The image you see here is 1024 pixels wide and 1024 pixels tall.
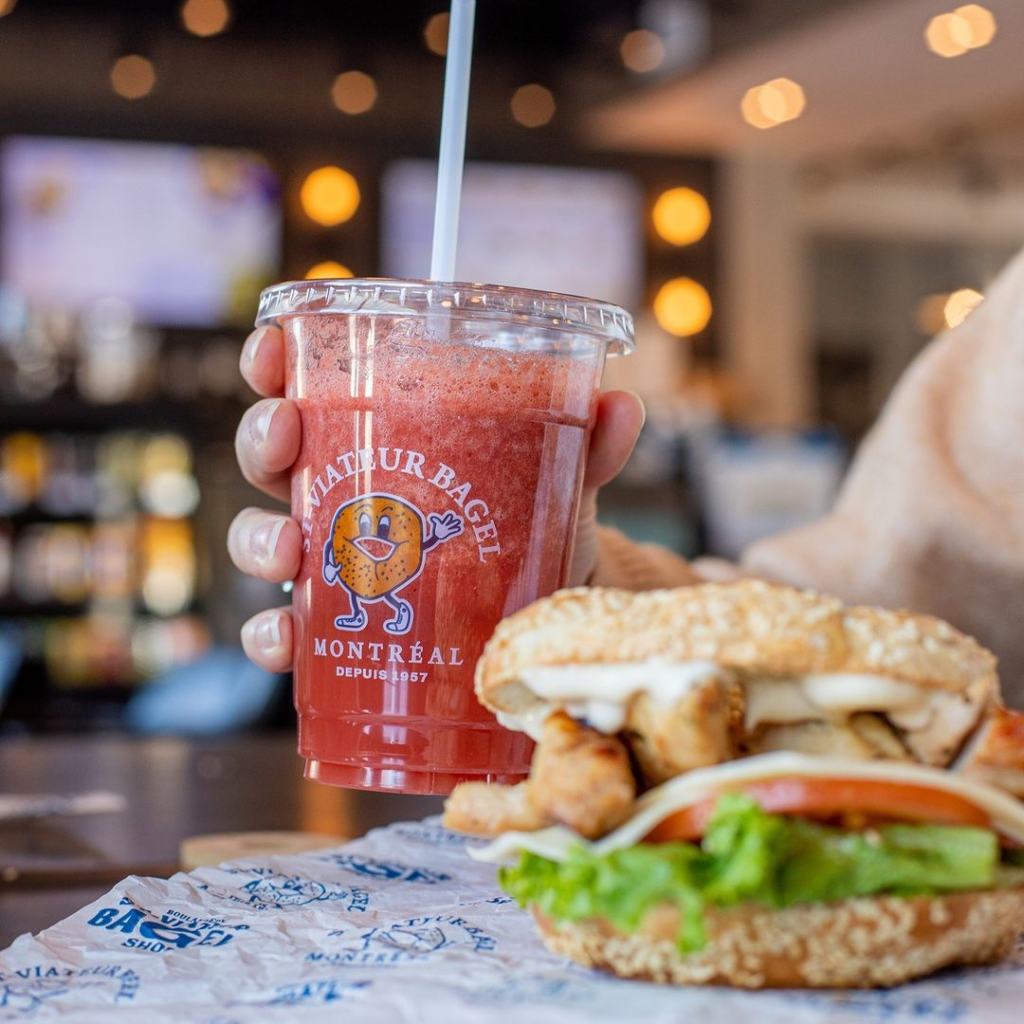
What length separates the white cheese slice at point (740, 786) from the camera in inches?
32.9

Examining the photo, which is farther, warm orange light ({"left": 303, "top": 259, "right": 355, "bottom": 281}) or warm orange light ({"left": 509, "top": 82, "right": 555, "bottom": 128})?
warm orange light ({"left": 509, "top": 82, "right": 555, "bottom": 128})

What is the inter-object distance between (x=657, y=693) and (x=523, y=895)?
14 centimetres

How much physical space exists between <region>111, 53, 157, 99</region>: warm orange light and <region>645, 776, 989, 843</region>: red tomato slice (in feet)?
25.2

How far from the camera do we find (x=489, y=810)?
919 mm

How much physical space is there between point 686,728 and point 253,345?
0.59m

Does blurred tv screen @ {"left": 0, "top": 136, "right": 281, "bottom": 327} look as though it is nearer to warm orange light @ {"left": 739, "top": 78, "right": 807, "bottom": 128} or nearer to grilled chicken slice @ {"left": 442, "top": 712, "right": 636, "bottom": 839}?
warm orange light @ {"left": 739, "top": 78, "right": 807, "bottom": 128}

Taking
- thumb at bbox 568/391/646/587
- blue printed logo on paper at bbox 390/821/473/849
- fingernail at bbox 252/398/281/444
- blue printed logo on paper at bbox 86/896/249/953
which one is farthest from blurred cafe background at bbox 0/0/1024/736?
blue printed logo on paper at bbox 86/896/249/953

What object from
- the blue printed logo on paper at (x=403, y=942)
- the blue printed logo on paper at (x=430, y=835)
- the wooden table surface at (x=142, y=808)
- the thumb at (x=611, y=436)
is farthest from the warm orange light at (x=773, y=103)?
the blue printed logo on paper at (x=403, y=942)

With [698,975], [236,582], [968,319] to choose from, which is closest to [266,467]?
[698,975]

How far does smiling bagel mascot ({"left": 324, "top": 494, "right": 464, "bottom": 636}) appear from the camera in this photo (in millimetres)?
1110

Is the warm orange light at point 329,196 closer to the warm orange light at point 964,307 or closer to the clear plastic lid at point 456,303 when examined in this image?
the warm orange light at point 964,307

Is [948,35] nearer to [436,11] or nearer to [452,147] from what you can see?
[436,11]

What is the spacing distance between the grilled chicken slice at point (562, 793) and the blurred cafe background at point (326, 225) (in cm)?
420

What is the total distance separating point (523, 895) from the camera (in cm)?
89
